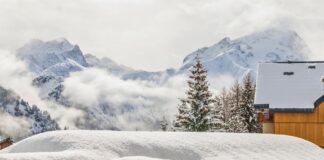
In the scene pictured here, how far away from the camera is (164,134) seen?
26.4 metres

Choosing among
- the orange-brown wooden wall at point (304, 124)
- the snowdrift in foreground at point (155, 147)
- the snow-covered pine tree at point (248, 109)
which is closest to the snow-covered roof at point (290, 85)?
the orange-brown wooden wall at point (304, 124)

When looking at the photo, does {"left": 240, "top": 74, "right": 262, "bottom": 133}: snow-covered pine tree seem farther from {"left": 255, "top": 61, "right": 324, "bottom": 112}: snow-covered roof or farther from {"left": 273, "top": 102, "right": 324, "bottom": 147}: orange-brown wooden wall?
{"left": 273, "top": 102, "right": 324, "bottom": 147}: orange-brown wooden wall

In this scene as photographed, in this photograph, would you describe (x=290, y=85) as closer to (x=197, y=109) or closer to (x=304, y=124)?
(x=304, y=124)

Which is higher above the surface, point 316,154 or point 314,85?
point 314,85

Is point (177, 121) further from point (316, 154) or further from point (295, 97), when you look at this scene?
point (316, 154)

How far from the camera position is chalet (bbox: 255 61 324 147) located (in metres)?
46.0

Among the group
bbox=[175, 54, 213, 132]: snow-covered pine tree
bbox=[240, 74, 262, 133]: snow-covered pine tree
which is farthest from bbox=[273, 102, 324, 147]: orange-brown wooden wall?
bbox=[240, 74, 262, 133]: snow-covered pine tree

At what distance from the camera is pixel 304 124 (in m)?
46.2

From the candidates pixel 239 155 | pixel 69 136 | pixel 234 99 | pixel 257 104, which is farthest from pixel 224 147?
pixel 234 99

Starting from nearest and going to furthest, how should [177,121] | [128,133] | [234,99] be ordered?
[128,133], [177,121], [234,99]

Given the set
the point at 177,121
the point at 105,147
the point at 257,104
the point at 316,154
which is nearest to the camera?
the point at 105,147

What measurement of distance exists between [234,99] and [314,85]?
19.7 m

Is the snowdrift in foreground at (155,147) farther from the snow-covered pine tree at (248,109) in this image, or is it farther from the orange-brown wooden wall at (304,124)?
the snow-covered pine tree at (248,109)

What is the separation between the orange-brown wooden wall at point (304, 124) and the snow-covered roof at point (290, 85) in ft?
2.03
